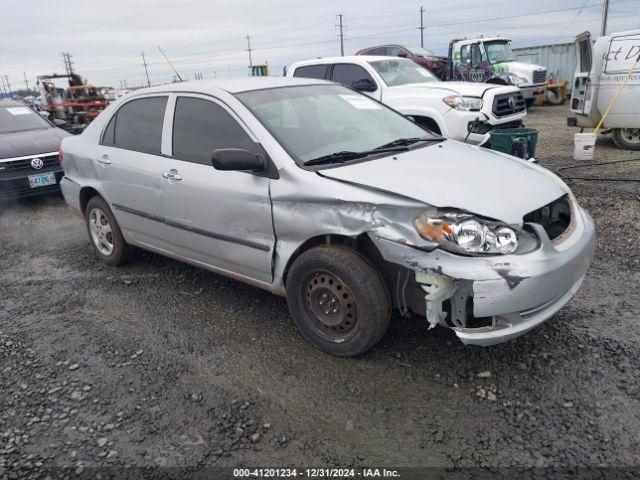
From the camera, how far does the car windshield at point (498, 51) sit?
1634 cm

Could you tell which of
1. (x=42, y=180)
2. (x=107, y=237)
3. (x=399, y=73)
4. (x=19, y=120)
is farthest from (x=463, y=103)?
(x=19, y=120)

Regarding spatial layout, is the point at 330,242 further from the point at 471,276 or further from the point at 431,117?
the point at 431,117

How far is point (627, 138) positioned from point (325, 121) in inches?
299

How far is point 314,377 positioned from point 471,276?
1116 mm

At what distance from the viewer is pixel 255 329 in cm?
367

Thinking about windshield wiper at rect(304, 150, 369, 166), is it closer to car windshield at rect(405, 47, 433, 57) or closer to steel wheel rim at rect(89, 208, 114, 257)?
steel wheel rim at rect(89, 208, 114, 257)

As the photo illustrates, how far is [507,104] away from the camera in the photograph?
8344mm

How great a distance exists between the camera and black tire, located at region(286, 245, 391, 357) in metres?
2.96

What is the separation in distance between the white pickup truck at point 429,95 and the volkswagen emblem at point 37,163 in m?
4.53

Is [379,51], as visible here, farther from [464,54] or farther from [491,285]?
[491,285]

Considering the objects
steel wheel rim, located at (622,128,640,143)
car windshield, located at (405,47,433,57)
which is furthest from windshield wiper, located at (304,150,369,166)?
car windshield, located at (405,47,433,57)

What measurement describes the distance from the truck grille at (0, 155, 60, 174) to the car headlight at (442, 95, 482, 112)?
5968 millimetres

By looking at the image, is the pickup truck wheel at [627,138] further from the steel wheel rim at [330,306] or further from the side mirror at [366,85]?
the steel wheel rim at [330,306]

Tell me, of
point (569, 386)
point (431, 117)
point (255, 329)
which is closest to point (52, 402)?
point (255, 329)
